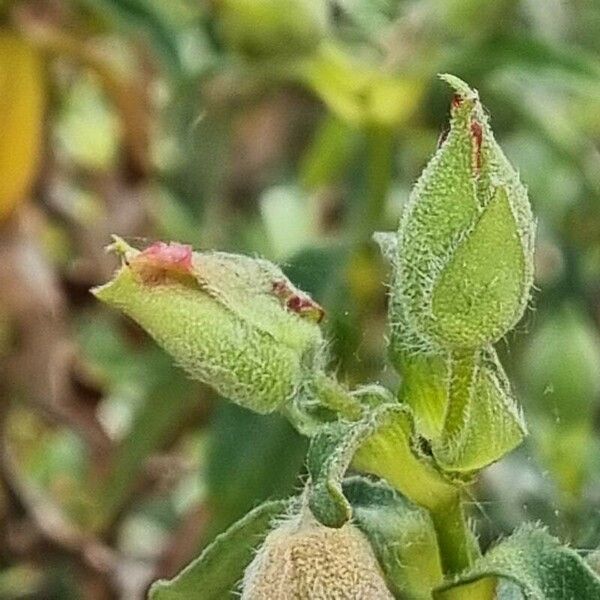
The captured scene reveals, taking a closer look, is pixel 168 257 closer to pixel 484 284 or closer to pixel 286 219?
pixel 484 284

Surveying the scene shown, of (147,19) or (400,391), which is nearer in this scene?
(400,391)

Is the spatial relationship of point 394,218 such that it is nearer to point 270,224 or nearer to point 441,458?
point 270,224

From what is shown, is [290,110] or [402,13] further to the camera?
[290,110]

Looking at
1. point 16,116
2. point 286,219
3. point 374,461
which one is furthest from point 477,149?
point 286,219

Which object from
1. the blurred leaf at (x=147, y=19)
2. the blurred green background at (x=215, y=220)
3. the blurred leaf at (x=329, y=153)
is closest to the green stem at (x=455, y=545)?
the blurred green background at (x=215, y=220)

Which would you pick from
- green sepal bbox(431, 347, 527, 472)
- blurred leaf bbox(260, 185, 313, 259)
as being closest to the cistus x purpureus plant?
green sepal bbox(431, 347, 527, 472)

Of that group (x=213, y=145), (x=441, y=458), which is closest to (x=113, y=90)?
(x=213, y=145)

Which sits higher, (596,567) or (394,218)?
(596,567)
